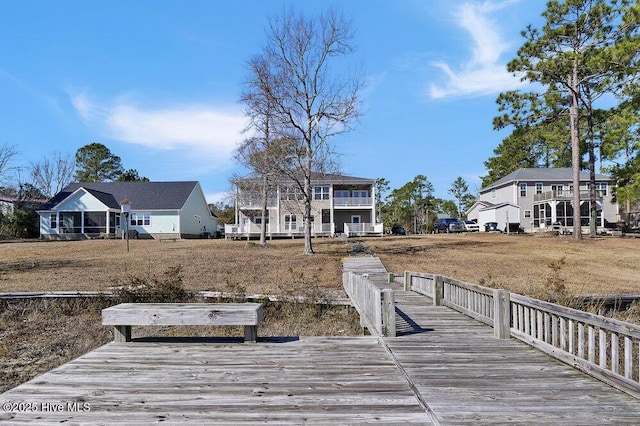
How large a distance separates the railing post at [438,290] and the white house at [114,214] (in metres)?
35.7

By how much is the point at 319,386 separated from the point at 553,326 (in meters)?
3.27

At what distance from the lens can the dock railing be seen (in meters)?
4.47

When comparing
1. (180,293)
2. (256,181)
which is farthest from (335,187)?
(180,293)

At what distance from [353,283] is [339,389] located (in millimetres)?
6690

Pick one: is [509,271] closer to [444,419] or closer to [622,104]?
[444,419]

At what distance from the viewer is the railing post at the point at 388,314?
22.3ft

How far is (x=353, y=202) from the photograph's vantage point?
4328 centimetres

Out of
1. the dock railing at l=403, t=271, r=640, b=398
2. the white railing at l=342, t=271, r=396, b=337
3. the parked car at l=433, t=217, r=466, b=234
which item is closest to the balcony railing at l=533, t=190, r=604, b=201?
the parked car at l=433, t=217, r=466, b=234

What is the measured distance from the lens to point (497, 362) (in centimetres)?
552

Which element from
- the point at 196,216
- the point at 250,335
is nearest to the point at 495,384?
the point at 250,335

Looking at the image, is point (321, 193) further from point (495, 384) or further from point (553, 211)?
point (495, 384)

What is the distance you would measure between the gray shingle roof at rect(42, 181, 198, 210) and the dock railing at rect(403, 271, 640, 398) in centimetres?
3655

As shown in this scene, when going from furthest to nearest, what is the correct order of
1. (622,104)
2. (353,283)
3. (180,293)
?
1. (622,104)
2. (180,293)
3. (353,283)

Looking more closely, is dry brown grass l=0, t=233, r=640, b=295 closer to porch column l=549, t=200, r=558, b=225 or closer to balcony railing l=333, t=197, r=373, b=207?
balcony railing l=333, t=197, r=373, b=207
